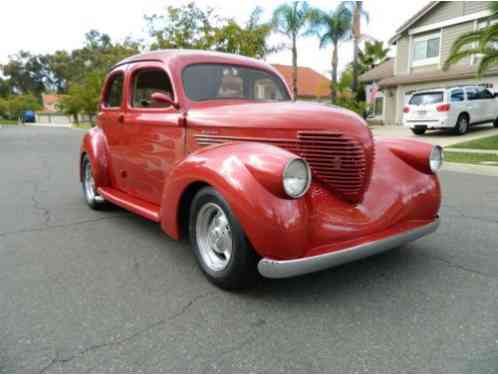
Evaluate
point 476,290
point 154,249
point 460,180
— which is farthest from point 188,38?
point 476,290

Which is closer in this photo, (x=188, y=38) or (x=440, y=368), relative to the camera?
(x=440, y=368)

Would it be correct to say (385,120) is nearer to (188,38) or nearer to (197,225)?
(188,38)

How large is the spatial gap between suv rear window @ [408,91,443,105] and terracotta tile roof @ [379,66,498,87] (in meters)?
5.41

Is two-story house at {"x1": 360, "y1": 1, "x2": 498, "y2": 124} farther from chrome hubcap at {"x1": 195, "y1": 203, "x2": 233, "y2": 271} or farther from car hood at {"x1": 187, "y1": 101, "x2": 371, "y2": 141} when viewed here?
chrome hubcap at {"x1": 195, "y1": 203, "x2": 233, "y2": 271}

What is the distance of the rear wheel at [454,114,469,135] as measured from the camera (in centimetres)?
1373

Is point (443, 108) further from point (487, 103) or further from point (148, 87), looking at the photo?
point (148, 87)

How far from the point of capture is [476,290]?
8.87 feet

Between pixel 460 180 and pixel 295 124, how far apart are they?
17.2ft

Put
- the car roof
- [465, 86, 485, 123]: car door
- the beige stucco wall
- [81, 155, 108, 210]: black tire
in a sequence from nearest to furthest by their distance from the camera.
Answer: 1. the car roof
2. [81, 155, 108, 210]: black tire
3. [465, 86, 485, 123]: car door
4. the beige stucco wall

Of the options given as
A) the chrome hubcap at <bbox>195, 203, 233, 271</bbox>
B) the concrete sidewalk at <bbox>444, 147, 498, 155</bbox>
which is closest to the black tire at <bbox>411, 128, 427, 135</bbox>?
the concrete sidewalk at <bbox>444, 147, 498, 155</bbox>

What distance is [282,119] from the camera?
9.36 ft

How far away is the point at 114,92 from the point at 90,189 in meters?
1.43

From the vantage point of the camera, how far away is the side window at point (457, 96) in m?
13.3

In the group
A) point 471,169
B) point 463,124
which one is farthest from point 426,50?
point 471,169
